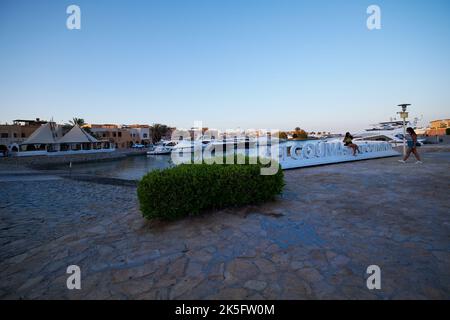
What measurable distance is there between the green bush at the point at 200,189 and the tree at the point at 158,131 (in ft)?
280

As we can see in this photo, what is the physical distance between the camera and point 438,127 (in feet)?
275

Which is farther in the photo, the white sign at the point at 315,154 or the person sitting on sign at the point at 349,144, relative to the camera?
the person sitting on sign at the point at 349,144

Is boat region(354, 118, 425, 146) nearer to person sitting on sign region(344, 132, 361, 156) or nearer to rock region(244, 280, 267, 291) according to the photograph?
person sitting on sign region(344, 132, 361, 156)

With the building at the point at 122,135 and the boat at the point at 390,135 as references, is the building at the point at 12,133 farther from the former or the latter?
the boat at the point at 390,135

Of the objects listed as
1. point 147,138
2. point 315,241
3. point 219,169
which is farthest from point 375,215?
point 147,138

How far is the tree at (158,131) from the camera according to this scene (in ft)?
285

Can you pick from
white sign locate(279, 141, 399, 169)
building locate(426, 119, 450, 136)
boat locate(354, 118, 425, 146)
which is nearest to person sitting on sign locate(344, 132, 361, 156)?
white sign locate(279, 141, 399, 169)

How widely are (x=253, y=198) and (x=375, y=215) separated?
8.28 ft

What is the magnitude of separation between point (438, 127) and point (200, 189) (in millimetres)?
111315

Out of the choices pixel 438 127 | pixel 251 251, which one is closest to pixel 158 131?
pixel 251 251

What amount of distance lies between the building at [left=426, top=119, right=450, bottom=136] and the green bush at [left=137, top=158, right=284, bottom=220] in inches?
2971

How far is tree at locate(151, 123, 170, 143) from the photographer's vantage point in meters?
86.8

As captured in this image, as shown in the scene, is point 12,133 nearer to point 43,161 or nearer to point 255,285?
point 43,161

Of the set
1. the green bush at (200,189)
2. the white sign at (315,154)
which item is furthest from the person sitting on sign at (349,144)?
the green bush at (200,189)
